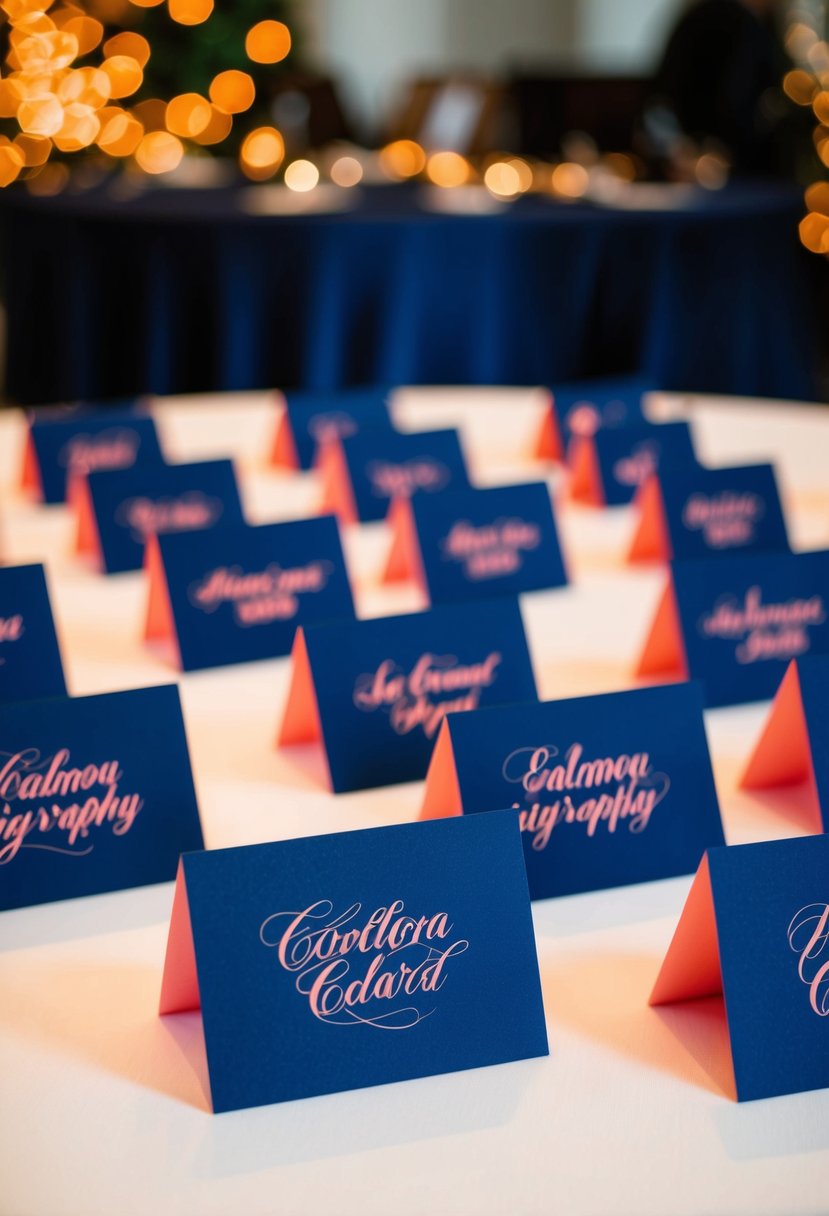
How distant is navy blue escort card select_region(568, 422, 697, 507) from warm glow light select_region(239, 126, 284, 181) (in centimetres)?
393

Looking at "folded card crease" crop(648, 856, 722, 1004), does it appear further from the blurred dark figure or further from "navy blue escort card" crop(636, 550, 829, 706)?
the blurred dark figure

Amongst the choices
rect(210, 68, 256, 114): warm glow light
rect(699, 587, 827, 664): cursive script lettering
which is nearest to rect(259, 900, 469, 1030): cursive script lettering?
rect(699, 587, 827, 664): cursive script lettering

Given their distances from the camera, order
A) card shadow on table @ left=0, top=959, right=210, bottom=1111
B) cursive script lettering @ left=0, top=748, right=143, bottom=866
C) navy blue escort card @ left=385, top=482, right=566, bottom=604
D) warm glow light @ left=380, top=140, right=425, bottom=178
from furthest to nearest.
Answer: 1. warm glow light @ left=380, top=140, right=425, bottom=178
2. navy blue escort card @ left=385, top=482, right=566, bottom=604
3. cursive script lettering @ left=0, top=748, right=143, bottom=866
4. card shadow on table @ left=0, top=959, right=210, bottom=1111

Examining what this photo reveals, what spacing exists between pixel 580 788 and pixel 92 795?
1.29ft

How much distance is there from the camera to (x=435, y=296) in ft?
13.5

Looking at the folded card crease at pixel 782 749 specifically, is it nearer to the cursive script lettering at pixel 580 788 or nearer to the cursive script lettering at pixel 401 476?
the cursive script lettering at pixel 580 788

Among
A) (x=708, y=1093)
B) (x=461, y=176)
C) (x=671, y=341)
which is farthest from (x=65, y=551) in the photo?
(x=461, y=176)

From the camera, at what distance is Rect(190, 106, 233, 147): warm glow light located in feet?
26.7

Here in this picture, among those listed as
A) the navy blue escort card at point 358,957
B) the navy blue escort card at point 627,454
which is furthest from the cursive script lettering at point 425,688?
the navy blue escort card at point 627,454

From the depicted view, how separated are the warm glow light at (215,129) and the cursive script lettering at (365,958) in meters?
7.94

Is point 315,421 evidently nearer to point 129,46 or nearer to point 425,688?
point 425,688

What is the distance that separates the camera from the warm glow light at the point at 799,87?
654cm

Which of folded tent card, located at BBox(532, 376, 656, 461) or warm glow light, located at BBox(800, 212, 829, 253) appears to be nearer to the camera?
folded tent card, located at BBox(532, 376, 656, 461)

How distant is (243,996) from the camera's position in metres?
0.86
